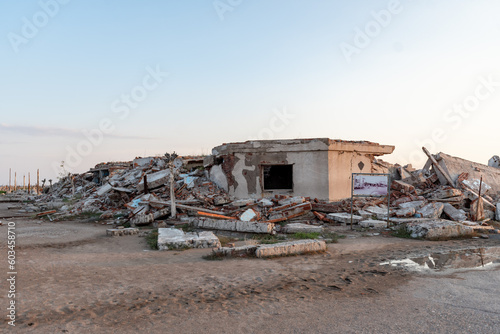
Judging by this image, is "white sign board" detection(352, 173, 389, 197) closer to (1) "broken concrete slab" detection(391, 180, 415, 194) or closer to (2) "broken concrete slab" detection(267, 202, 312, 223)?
(2) "broken concrete slab" detection(267, 202, 312, 223)

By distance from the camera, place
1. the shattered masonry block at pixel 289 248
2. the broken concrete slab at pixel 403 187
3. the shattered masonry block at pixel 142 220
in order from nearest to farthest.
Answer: the shattered masonry block at pixel 289 248
the shattered masonry block at pixel 142 220
the broken concrete slab at pixel 403 187

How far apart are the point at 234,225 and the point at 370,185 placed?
14.1 ft

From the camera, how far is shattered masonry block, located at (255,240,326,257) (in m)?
6.70

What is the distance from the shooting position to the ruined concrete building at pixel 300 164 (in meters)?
12.9

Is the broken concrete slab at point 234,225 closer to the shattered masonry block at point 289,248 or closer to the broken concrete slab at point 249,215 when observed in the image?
the broken concrete slab at point 249,215

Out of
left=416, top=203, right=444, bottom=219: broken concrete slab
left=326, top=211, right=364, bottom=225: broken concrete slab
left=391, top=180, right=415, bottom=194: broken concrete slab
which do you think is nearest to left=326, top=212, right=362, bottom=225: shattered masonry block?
left=326, top=211, right=364, bottom=225: broken concrete slab

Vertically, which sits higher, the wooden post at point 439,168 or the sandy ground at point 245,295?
the wooden post at point 439,168

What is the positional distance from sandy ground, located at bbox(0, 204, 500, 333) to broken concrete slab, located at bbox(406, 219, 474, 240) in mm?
1575

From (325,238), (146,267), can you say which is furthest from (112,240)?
(325,238)

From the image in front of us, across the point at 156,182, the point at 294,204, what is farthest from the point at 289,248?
the point at 156,182

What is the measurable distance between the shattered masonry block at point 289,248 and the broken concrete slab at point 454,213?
22.2 feet

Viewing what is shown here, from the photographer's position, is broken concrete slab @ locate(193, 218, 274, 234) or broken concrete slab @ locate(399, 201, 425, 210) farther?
broken concrete slab @ locate(399, 201, 425, 210)

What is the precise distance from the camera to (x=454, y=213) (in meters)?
11.7

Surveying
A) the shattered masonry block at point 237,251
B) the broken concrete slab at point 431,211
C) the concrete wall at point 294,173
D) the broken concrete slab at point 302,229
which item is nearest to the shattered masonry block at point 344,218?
the broken concrete slab at point 302,229
